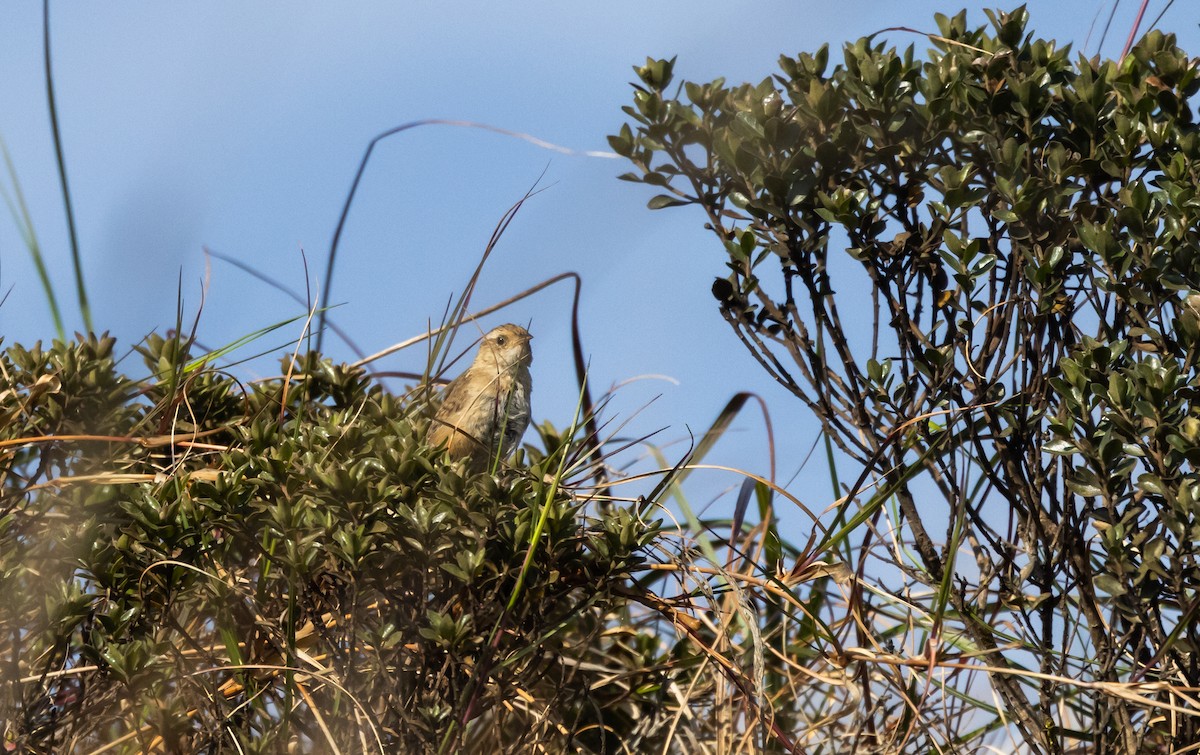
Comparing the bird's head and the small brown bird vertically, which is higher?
the bird's head

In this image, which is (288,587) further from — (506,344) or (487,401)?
(506,344)

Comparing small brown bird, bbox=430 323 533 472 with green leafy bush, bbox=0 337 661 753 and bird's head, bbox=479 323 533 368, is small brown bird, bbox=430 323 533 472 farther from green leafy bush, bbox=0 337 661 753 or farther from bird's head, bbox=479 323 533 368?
green leafy bush, bbox=0 337 661 753

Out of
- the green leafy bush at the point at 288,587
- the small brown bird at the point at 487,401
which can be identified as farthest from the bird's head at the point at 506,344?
the green leafy bush at the point at 288,587

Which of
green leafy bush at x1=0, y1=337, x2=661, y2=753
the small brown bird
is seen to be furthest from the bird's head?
green leafy bush at x1=0, y1=337, x2=661, y2=753

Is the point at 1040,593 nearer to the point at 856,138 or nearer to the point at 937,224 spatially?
the point at 937,224

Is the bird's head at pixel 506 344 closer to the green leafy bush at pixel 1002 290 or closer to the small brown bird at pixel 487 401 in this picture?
the small brown bird at pixel 487 401

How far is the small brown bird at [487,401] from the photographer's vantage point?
15.3 feet

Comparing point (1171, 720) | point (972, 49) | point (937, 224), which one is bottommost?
point (1171, 720)

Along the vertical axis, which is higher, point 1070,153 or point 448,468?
point 1070,153

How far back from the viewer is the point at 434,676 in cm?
312

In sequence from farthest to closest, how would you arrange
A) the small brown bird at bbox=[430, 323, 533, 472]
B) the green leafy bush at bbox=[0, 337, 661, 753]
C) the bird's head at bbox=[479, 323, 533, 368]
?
the bird's head at bbox=[479, 323, 533, 368]
the small brown bird at bbox=[430, 323, 533, 472]
the green leafy bush at bbox=[0, 337, 661, 753]

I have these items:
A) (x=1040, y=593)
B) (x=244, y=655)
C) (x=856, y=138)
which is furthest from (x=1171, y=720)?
(x=244, y=655)

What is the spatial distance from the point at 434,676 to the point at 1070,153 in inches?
94.4

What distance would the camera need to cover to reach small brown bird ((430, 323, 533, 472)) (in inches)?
183
